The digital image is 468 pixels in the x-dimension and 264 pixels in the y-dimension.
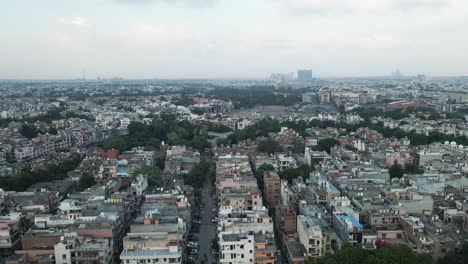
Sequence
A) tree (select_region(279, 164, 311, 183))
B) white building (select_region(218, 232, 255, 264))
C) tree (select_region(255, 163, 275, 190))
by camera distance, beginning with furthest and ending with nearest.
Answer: tree (select_region(255, 163, 275, 190)) < tree (select_region(279, 164, 311, 183)) < white building (select_region(218, 232, 255, 264))

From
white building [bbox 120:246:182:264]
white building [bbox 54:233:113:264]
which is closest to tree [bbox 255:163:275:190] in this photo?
white building [bbox 120:246:182:264]

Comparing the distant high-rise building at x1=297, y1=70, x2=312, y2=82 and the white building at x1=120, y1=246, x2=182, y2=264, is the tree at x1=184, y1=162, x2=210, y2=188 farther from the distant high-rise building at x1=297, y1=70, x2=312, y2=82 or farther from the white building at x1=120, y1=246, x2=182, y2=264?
the distant high-rise building at x1=297, y1=70, x2=312, y2=82

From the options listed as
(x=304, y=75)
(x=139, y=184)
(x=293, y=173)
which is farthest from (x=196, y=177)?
(x=304, y=75)

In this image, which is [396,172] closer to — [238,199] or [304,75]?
[238,199]

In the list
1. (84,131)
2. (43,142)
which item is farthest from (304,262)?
(84,131)

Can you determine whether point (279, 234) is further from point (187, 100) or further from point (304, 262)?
point (187, 100)
